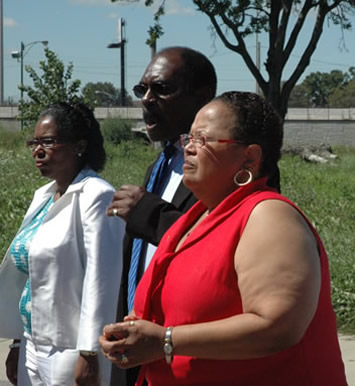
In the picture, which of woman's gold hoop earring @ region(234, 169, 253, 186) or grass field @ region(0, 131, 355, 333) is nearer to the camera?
woman's gold hoop earring @ region(234, 169, 253, 186)

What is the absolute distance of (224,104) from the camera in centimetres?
233

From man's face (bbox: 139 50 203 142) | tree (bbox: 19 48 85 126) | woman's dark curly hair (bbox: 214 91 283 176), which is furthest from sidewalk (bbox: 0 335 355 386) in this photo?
tree (bbox: 19 48 85 126)

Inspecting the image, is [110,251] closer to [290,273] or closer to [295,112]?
[290,273]

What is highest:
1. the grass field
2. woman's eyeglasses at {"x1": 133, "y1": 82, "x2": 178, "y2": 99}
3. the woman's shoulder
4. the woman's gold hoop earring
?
woman's eyeglasses at {"x1": 133, "y1": 82, "x2": 178, "y2": 99}

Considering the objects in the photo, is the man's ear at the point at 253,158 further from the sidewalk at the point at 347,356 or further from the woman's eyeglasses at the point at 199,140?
the sidewalk at the point at 347,356

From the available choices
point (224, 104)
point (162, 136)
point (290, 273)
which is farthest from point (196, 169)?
point (162, 136)

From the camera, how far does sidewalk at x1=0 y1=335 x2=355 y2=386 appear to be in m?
6.32

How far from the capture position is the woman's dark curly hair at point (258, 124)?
2.29 m

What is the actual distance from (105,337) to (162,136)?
→ 112 cm

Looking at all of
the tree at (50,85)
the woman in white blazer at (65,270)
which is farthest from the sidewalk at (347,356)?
the tree at (50,85)

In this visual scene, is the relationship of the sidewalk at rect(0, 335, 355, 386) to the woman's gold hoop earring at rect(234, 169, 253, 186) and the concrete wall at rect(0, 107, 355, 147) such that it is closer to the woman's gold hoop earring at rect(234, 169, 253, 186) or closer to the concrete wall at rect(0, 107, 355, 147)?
the woman's gold hoop earring at rect(234, 169, 253, 186)

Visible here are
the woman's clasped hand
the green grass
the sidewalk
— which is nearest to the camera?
the woman's clasped hand

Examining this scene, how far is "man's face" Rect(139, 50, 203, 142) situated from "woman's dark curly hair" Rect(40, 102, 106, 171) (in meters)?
0.60

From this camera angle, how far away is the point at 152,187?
3.26 metres
